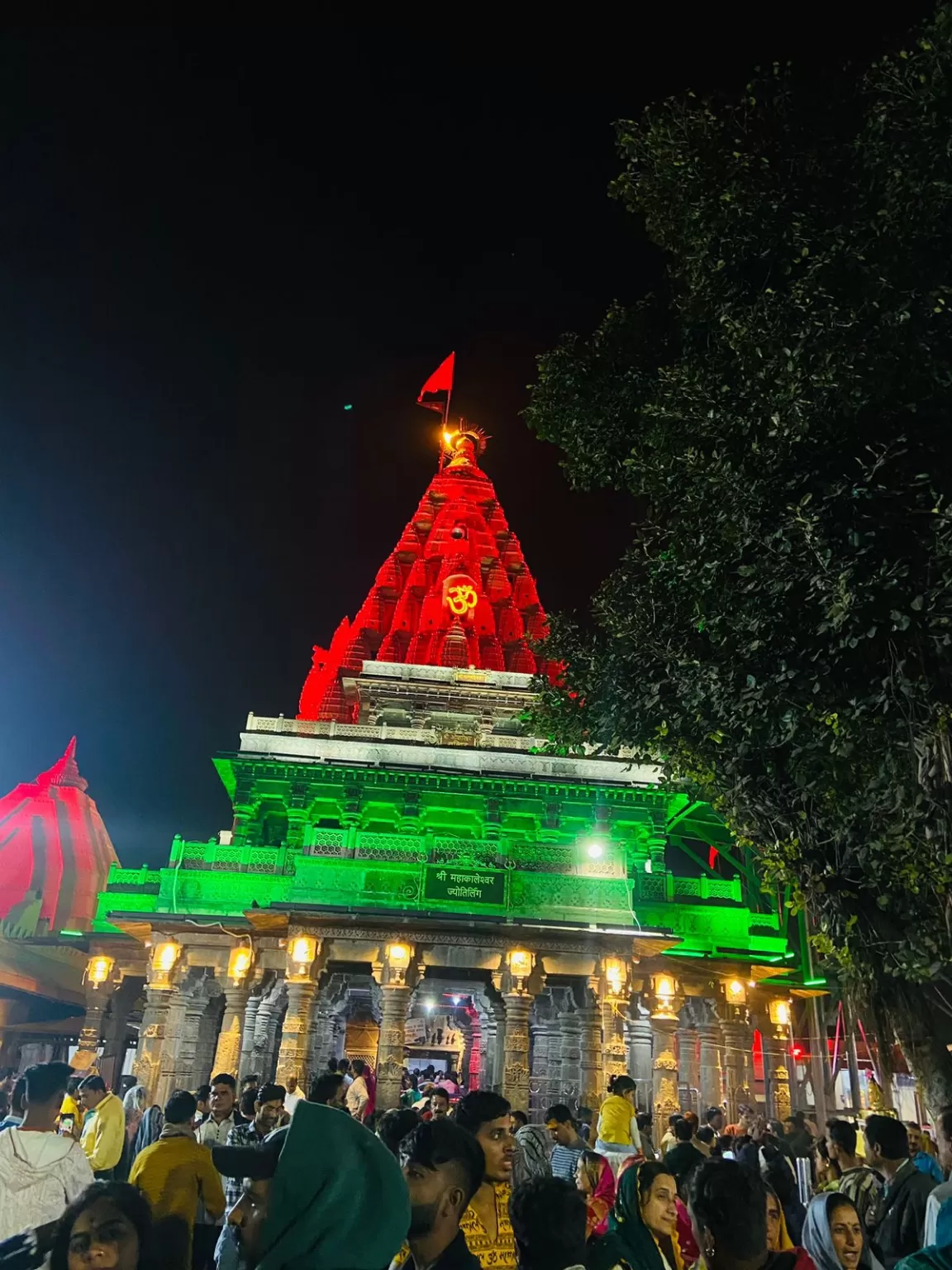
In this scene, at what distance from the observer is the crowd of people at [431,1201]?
2654 mm

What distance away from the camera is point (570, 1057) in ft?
66.8

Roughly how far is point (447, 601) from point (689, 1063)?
2324 cm

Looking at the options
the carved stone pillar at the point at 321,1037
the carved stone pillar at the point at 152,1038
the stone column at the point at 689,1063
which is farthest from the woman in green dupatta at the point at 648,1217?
the stone column at the point at 689,1063

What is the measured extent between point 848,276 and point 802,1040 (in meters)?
23.0

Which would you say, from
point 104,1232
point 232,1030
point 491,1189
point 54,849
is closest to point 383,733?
point 232,1030

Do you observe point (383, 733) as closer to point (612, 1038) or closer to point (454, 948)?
point (454, 948)

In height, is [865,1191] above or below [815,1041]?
below

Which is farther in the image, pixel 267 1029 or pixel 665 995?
pixel 665 995

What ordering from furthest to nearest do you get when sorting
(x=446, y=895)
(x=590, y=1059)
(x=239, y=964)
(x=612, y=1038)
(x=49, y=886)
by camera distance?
(x=49, y=886) < (x=239, y=964) < (x=446, y=895) < (x=612, y=1038) < (x=590, y=1059)

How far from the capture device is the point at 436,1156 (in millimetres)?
3387

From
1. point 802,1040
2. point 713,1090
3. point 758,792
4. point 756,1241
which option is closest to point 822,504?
point 758,792

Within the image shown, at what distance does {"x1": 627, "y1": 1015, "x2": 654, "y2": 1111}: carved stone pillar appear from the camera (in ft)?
65.8

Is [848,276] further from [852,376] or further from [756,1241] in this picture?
[756,1241]

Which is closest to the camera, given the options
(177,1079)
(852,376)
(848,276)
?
(852,376)
